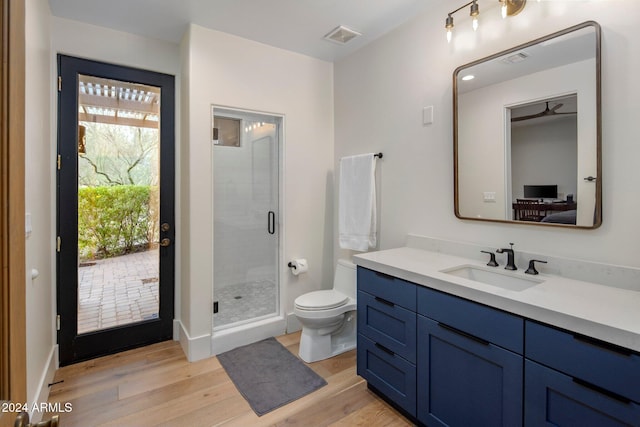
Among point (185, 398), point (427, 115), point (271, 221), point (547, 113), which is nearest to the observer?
point (547, 113)

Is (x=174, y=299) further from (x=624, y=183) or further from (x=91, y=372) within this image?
(x=624, y=183)

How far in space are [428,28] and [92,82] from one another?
2.60m

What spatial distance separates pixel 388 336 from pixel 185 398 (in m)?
1.37

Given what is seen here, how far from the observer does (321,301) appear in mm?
2494

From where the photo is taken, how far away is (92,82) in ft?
8.16

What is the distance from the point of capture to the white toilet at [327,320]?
7.93ft

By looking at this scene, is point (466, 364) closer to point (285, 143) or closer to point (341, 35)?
point (285, 143)

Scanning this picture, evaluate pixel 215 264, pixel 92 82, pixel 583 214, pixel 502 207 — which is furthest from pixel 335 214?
pixel 92 82

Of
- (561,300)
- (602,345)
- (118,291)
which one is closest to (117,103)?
(118,291)

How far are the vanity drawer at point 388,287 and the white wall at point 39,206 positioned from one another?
1840 mm

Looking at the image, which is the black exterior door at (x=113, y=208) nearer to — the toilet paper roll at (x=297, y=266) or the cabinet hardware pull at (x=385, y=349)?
the toilet paper roll at (x=297, y=266)

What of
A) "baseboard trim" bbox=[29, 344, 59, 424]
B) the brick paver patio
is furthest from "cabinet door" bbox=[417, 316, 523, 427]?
the brick paver patio

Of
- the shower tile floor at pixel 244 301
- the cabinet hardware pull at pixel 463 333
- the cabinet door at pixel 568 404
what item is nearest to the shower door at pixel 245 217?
the shower tile floor at pixel 244 301

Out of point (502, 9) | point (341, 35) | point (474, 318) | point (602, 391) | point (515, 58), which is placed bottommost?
point (602, 391)
